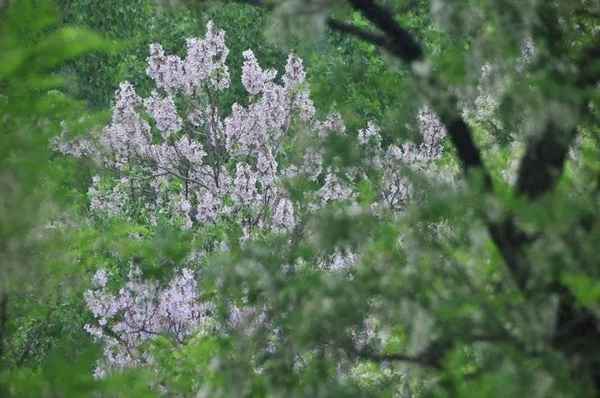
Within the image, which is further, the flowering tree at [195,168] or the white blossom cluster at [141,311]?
the flowering tree at [195,168]

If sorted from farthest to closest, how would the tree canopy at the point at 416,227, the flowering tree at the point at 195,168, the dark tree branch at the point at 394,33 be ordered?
the flowering tree at the point at 195,168 < the dark tree branch at the point at 394,33 < the tree canopy at the point at 416,227

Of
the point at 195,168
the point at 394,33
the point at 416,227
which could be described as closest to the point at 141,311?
the point at 195,168

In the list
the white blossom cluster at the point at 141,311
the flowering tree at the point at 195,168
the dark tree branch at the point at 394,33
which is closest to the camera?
the dark tree branch at the point at 394,33

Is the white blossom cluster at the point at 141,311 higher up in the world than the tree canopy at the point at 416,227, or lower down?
higher up

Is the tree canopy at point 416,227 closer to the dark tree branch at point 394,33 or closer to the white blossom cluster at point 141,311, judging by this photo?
the dark tree branch at point 394,33

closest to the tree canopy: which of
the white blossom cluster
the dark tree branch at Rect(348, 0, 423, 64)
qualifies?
the dark tree branch at Rect(348, 0, 423, 64)

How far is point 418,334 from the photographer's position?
157 inches

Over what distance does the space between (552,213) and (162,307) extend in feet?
30.9

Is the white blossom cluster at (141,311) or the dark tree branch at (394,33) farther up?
the white blossom cluster at (141,311)

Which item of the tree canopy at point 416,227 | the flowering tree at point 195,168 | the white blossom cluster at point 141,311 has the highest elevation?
the flowering tree at point 195,168

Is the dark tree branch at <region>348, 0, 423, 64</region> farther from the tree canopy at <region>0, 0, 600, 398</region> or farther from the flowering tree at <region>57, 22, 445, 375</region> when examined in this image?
the flowering tree at <region>57, 22, 445, 375</region>

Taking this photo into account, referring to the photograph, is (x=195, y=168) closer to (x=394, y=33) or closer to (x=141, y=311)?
(x=141, y=311)

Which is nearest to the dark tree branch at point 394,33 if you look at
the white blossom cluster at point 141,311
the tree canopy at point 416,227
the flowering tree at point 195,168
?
the tree canopy at point 416,227

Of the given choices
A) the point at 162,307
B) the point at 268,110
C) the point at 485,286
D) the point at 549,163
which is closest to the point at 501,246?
the point at 485,286
